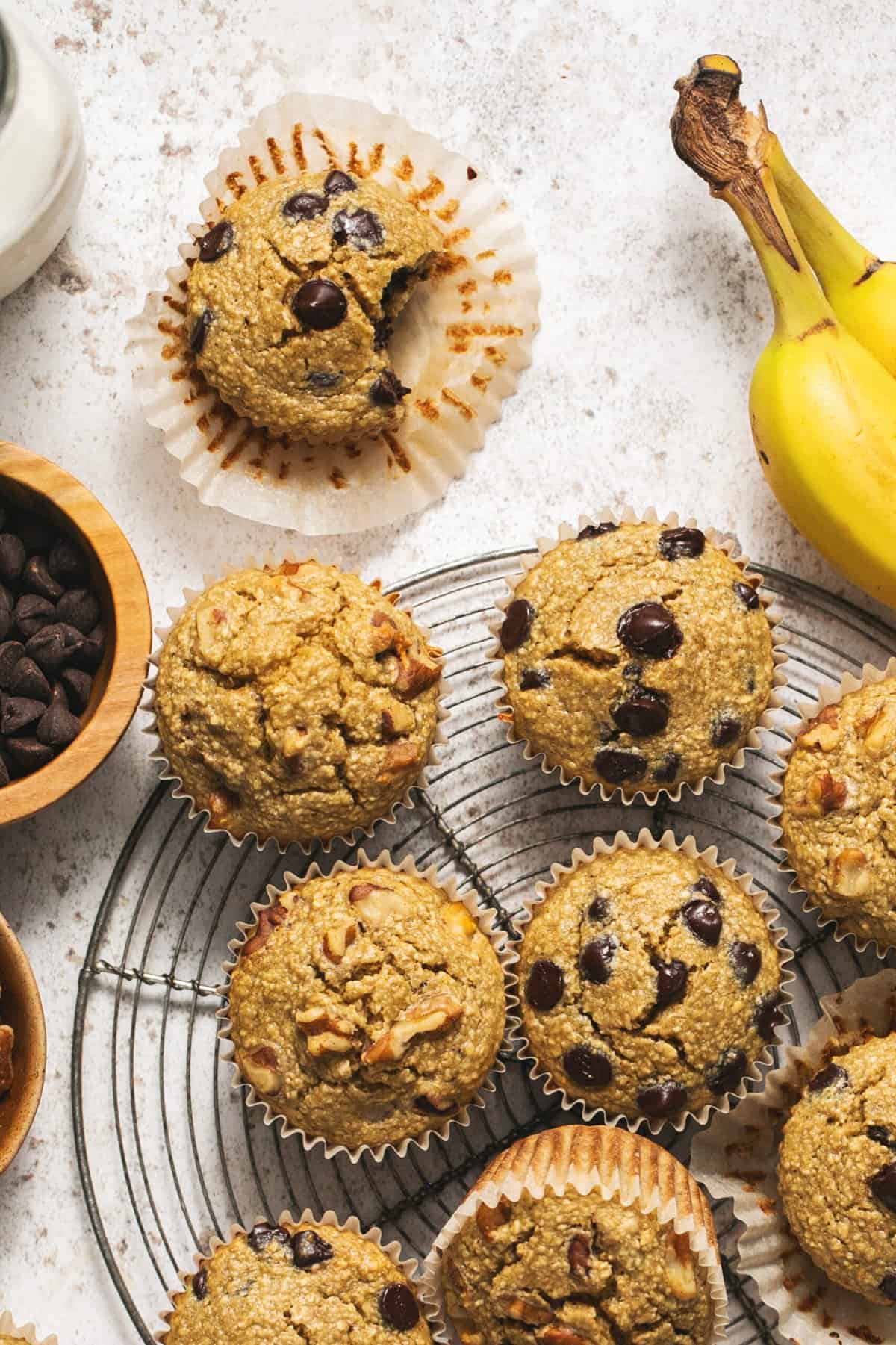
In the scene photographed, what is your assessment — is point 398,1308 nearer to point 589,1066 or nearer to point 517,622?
point 589,1066

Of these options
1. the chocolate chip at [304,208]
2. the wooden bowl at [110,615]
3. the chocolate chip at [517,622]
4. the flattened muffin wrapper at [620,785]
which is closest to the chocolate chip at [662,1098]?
the flattened muffin wrapper at [620,785]

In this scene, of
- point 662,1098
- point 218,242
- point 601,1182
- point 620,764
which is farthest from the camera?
point 218,242

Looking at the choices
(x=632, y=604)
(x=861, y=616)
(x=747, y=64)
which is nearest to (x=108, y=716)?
(x=632, y=604)

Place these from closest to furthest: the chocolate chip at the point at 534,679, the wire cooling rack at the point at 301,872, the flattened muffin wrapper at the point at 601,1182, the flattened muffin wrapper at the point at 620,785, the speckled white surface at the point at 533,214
A: 1. the flattened muffin wrapper at the point at 601,1182
2. the chocolate chip at the point at 534,679
3. the flattened muffin wrapper at the point at 620,785
4. the wire cooling rack at the point at 301,872
5. the speckled white surface at the point at 533,214

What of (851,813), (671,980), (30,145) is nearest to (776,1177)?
(671,980)

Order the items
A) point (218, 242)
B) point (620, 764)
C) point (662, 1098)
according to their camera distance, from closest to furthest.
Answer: point (662, 1098) → point (620, 764) → point (218, 242)

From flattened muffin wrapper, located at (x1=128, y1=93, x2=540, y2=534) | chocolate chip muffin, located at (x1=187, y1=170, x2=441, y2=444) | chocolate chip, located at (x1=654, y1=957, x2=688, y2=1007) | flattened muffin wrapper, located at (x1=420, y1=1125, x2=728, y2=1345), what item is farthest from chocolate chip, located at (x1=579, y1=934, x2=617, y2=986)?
chocolate chip muffin, located at (x1=187, y1=170, x2=441, y2=444)

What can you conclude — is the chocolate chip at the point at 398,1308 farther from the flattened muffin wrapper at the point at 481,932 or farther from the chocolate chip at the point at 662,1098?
the chocolate chip at the point at 662,1098
